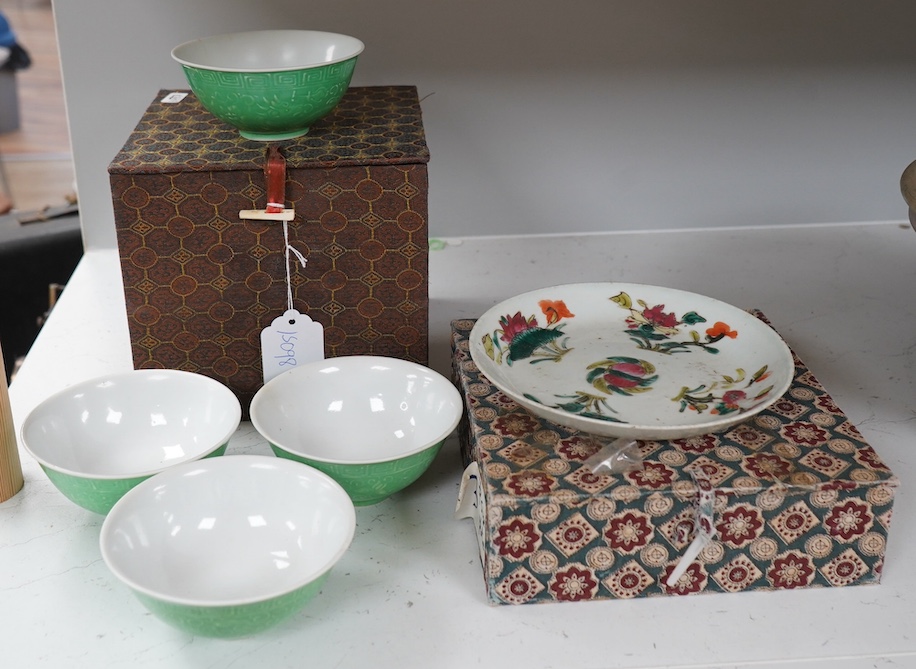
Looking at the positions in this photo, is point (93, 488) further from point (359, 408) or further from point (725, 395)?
point (725, 395)

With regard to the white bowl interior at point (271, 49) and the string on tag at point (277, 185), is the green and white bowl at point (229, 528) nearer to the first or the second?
the string on tag at point (277, 185)

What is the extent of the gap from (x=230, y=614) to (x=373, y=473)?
0.64 ft

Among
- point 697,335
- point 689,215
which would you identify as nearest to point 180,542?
point 697,335

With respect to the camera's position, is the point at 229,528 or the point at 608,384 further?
the point at 608,384

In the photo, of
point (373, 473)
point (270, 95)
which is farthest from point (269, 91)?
point (373, 473)

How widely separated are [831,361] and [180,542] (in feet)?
2.54

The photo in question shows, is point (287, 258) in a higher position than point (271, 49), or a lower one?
lower

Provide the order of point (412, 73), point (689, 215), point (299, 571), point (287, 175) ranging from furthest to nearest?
point (689, 215) → point (412, 73) → point (287, 175) → point (299, 571)

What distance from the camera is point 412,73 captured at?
1.41 m

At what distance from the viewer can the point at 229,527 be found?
2.71 ft

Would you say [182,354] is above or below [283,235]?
below

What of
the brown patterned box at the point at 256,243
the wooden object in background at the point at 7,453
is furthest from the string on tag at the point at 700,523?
the wooden object in background at the point at 7,453

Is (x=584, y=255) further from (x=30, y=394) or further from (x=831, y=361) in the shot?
(x=30, y=394)

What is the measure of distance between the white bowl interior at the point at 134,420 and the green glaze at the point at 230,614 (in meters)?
0.21
